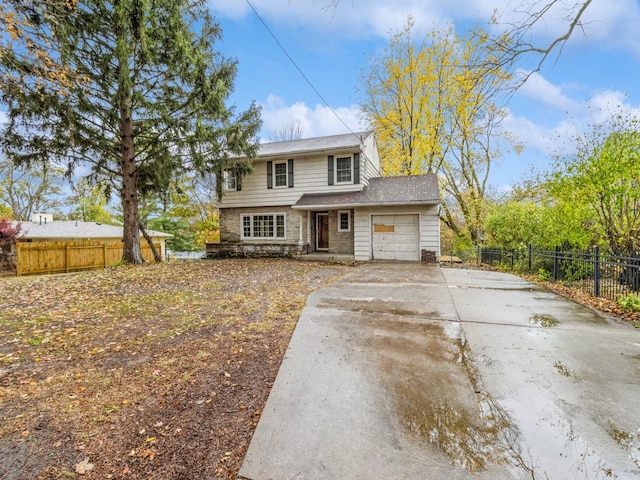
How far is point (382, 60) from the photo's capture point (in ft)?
63.2

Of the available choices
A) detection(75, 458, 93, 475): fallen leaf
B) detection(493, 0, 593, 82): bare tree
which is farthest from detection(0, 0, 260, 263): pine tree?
detection(75, 458, 93, 475): fallen leaf

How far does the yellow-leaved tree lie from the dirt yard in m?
16.7

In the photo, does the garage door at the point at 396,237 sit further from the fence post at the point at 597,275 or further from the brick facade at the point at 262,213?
the fence post at the point at 597,275

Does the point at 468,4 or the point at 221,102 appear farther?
the point at 221,102

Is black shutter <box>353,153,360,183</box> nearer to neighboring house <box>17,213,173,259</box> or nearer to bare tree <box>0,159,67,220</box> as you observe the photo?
neighboring house <box>17,213,173,259</box>

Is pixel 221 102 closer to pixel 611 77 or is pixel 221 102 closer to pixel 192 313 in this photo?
pixel 192 313

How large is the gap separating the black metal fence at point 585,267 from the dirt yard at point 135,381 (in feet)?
20.9

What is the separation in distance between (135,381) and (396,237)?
1133cm

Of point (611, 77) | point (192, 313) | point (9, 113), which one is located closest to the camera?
point (192, 313)

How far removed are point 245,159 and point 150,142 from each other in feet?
12.6

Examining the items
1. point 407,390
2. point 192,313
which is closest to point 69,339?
point 192,313

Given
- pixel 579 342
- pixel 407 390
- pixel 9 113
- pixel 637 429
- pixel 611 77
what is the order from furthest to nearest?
pixel 9 113 → pixel 611 77 → pixel 579 342 → pixel 407 390 → pixel 637 429

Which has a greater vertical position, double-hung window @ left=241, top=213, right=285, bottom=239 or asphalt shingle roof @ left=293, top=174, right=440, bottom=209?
asphalt shingle roof @ left=293, top=174, right=440, bottom=209

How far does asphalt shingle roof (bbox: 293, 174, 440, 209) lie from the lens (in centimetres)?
1203
